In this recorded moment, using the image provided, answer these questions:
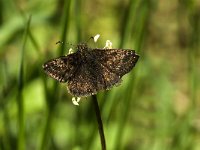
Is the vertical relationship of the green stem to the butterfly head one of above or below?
below

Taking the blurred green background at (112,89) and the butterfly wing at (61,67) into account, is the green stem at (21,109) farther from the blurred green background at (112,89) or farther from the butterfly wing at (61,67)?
the butterfly wing at (61,67)

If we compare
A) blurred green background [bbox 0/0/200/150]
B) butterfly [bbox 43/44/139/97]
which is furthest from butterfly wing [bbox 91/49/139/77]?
blurred green background [bbox 0/0/200/150]

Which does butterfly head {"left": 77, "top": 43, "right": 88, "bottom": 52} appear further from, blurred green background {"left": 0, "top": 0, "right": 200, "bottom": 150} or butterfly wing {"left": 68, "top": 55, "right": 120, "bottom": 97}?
blurred green background {"left": 0, "top": 0, "right": 200, "bottom": 150}

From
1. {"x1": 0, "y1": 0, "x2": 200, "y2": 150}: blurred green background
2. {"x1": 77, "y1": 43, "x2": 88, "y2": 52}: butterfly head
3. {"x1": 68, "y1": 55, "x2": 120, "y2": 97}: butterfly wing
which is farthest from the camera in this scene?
{"x1": 0, "y1": 0, "x2": 200, "y2": 150}: blurred green background

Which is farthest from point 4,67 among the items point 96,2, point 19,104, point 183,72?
point 96,2

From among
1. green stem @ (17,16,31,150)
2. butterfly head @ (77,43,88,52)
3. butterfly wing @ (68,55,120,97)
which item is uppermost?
butterfly head @ (77,43,88,52)

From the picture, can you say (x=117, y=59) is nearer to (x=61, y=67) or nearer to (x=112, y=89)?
(x=61, y=67)

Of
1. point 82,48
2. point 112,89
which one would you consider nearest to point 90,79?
point 82,48

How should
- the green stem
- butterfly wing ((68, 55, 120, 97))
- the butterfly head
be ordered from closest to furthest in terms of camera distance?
1. butterfly wing ((68, 55, 120, 97))
2. the butterfly head
3. the green stem
